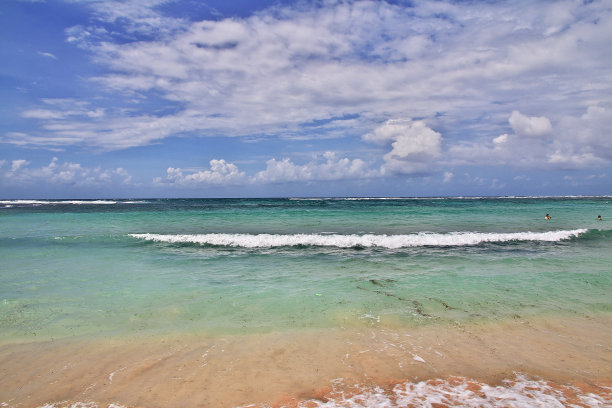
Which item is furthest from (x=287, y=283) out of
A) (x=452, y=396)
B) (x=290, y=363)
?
(x=452, y=396)

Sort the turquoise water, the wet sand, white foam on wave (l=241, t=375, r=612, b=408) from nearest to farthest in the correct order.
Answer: white foam on wave (l=241, t=375, r=612, b=408) → the wet sand → the turquoise water

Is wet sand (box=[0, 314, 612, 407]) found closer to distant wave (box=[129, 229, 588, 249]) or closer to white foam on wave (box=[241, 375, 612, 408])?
white foam on wave (box=[241, 375, 612, 408])

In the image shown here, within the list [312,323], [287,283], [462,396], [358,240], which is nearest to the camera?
[462,396]

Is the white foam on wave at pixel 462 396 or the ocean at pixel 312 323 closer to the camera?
the white foam on wave at pixel 462 396

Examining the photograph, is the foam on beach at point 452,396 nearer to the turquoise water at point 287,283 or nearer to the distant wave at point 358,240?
the turquoise water at point 287,283

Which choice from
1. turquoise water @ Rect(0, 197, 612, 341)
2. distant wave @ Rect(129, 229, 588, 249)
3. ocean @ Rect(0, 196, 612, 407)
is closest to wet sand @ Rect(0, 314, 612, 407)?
ocean @ Rect(0, 196, 612, 407)

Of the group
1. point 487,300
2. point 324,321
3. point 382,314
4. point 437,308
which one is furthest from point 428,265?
point 324,321

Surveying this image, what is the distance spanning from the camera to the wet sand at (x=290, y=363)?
3.81 meters

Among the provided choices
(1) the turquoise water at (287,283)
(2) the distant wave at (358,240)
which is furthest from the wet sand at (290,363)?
(2) the distant wave at (358,240)

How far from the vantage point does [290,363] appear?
4.45 metres

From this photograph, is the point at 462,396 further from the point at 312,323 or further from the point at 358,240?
the point at 358,240

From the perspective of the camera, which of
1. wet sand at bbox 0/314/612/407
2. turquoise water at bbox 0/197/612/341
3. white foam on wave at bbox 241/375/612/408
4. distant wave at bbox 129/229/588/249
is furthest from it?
distant wave at bbox 129/229/588/249

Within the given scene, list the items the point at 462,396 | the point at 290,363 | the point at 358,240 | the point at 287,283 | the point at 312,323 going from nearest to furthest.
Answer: the point at 462,396, the point at 290,363, the point at 312,323, the point at 287,283, the point at 358,240

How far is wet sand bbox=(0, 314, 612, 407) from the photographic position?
381cm
